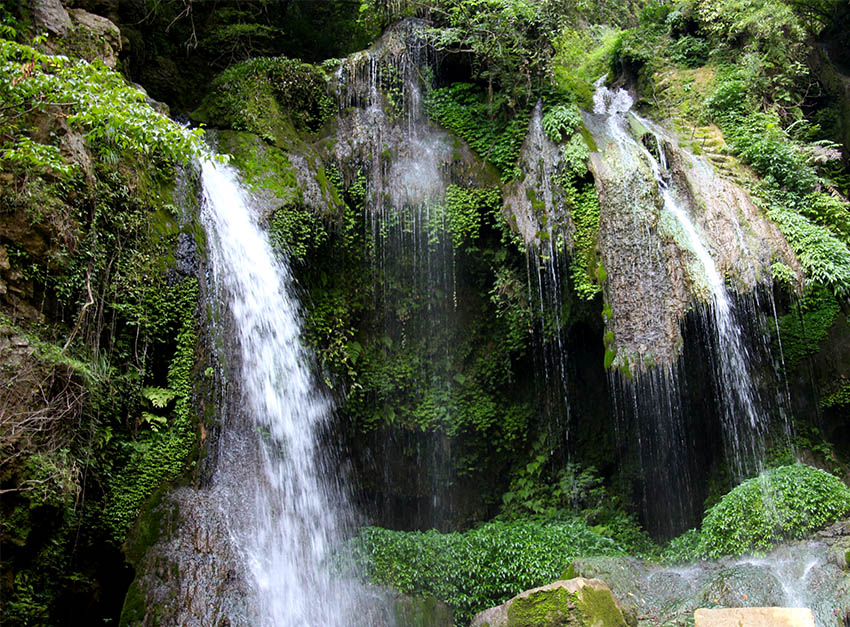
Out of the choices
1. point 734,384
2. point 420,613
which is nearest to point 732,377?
point 734,384

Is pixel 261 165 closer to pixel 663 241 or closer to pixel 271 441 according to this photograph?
pixel 271 441

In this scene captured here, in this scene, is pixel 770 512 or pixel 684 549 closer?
pixel 770 512

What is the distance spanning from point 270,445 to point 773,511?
260 inches

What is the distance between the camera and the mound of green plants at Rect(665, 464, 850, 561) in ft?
24.3

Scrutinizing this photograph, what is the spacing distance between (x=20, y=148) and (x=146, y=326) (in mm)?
2346

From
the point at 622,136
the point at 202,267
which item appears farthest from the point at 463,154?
the point at 202,267

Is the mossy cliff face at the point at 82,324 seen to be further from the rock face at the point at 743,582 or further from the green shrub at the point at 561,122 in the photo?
the green shrub at the point at 561,122

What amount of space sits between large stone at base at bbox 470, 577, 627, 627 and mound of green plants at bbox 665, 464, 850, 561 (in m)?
2.37

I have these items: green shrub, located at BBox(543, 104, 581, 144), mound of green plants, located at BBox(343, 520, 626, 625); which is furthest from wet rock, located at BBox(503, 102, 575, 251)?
mound of green plants, located at BBox(343, 520, 626, 625)

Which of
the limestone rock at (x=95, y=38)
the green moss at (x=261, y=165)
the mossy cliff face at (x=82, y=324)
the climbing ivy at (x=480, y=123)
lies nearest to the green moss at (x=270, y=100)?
the green moss at (x=261, y=165)

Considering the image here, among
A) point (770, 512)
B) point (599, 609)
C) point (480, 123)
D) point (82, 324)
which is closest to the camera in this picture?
point (599, 609)

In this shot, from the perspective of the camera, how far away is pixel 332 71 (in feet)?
37.9

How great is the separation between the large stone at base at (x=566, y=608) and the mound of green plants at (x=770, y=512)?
2.37 meters

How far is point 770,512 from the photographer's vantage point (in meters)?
7.58
